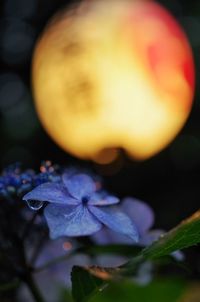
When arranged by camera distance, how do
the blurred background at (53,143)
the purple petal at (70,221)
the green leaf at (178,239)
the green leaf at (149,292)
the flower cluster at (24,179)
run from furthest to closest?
1. the blurred background at (53,143)
2. the flower cluster at (24,179)
3. the purple petal at (70,221)
4. the green leaf at (178,239)
5. the green leaf at (149,292)

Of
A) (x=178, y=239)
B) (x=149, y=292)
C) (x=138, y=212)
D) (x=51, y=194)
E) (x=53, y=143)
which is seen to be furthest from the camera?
Result: (x=53, y=143)

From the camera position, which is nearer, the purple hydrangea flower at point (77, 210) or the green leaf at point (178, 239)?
the green leaf at point (178, 239)

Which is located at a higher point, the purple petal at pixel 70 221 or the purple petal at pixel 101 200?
the purple petal at pixel 70 221

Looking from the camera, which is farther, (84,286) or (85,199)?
(85,199)

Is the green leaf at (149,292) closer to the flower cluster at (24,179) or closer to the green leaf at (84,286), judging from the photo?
the green leaf at (84,286)

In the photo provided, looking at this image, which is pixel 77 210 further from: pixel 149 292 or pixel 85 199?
pixel 149 292

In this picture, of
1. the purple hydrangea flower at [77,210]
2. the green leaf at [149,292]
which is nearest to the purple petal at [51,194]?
the purple hydrangea flower at [77,210]

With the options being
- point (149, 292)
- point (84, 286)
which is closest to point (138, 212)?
point (84, 286)
